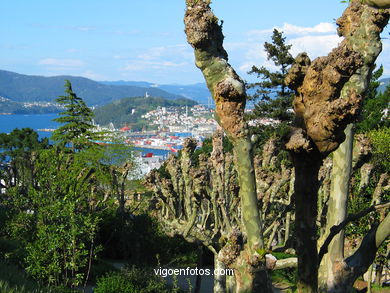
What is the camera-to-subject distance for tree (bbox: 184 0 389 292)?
3.94 meters

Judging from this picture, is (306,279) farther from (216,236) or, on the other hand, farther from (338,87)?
(216,236)

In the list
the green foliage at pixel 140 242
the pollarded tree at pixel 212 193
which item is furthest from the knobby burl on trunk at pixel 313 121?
the green foliage at pixel 140 242

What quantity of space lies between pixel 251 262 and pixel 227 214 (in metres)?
6.48

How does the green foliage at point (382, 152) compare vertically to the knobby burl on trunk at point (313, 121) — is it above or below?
below

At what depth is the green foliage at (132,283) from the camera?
43.4ft

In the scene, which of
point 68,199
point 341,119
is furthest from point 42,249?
point 341,119

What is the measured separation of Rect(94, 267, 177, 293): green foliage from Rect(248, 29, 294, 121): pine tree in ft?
76.9

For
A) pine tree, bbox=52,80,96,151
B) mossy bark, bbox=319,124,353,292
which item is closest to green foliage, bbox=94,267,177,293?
mossy bark, bbox=319,124,353,292

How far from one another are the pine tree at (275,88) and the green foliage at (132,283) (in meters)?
23.4

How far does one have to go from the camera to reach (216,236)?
11969 millimetres

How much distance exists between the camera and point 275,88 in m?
37.3

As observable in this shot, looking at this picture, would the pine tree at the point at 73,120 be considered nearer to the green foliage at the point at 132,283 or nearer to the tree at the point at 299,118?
the green foliage at the point at 132,283

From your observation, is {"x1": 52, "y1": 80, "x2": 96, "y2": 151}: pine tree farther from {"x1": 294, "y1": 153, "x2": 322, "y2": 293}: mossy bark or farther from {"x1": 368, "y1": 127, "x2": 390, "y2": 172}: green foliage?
{"x1": 294, "y1": 153, "x2": 322, "y2": 293}: mossy bark

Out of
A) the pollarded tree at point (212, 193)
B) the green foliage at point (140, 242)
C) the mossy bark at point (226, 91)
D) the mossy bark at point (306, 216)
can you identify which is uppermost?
the mossy bark at point (226, 91)
